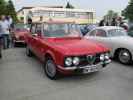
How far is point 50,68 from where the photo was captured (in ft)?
19.3

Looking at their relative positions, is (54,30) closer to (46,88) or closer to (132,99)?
(46,88)

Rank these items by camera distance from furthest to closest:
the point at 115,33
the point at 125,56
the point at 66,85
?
the point at 115,33 → the point at 125,56 → the point at 66,85

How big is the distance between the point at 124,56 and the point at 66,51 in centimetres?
→ 303

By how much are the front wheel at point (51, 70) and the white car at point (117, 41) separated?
2921 mm

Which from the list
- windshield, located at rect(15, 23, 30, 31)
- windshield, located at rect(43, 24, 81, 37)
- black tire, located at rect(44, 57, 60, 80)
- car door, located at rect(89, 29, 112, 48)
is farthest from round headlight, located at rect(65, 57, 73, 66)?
windshield, located at rect(15, 23, 30, 31)

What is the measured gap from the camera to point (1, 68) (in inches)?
279

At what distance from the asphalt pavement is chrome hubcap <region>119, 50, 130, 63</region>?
286 mm

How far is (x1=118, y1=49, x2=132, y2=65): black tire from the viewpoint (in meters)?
7.23

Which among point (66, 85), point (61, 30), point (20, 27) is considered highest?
point (20, 27)

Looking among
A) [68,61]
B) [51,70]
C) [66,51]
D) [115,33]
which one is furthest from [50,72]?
[115,33]

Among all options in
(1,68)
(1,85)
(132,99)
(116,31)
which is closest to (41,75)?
(1,85)

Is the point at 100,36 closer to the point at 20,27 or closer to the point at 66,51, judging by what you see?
the point at 66,51

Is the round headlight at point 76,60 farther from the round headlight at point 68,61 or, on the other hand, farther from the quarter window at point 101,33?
the quarter window at point 101,33

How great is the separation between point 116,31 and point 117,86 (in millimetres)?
3608
